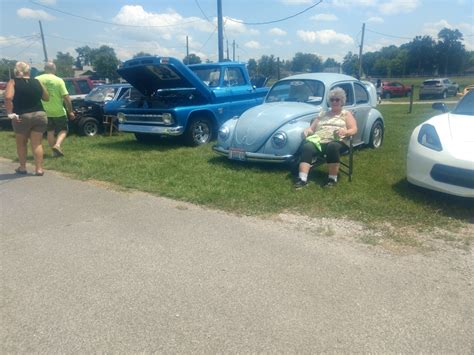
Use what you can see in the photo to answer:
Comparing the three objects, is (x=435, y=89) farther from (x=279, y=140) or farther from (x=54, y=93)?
(x=54, y=93)

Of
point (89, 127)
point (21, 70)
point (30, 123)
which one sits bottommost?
point (89, 127)

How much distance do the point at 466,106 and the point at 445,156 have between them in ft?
5.27

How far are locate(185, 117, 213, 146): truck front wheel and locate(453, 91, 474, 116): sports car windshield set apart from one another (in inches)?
205

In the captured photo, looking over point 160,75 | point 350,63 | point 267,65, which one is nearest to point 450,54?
point 350,63

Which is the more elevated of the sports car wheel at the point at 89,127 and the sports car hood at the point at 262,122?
the sports car hood at the point at 262,122

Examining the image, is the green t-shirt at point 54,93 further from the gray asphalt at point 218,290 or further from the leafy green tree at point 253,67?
the leafy green tree at point 253,67

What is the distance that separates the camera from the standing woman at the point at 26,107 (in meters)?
6.18

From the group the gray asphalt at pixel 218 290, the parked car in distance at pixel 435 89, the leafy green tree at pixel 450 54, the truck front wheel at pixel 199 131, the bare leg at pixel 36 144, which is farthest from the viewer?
the leafy green tree at pixel 450 54

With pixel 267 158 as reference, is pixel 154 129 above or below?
above

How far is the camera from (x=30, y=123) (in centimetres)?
644

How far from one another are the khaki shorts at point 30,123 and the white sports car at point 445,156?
563 centimetres

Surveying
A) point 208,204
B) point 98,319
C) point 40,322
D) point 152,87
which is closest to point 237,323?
point 98,319

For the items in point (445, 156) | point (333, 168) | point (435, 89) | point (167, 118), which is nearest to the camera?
point (445, 156)

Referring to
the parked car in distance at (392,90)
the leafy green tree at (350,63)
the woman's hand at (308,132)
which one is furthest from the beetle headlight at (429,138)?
the leafy green tree at (350,63)
